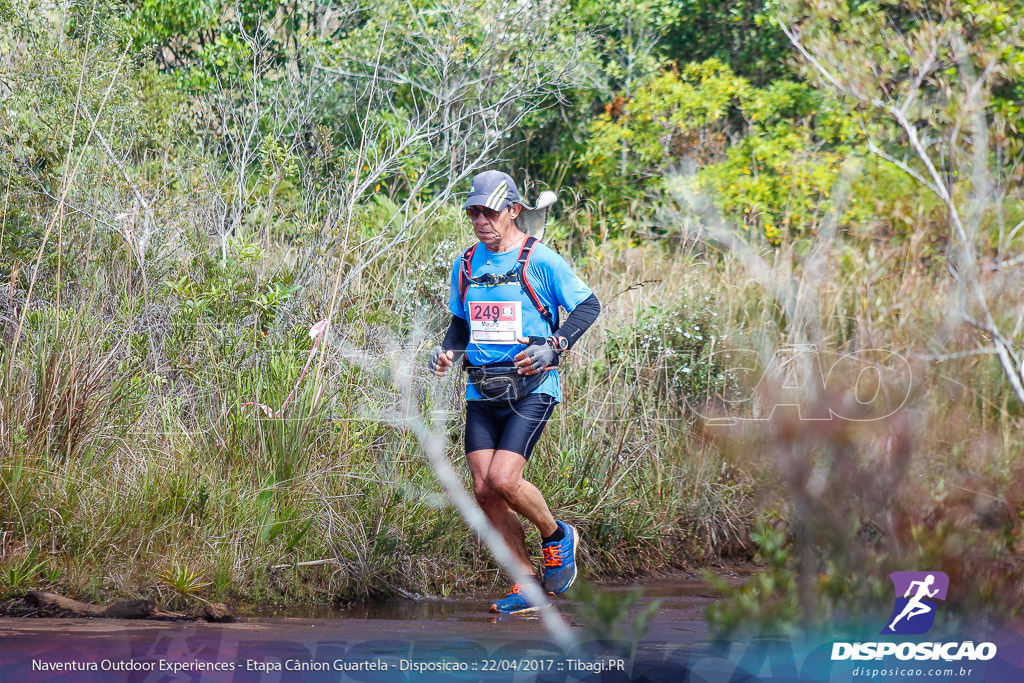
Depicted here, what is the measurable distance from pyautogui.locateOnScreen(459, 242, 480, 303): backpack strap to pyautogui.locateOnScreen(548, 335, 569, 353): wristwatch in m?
0.51

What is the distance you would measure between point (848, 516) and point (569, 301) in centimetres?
247

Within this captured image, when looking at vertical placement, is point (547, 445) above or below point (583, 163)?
below

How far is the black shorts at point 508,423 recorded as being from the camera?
5762mm

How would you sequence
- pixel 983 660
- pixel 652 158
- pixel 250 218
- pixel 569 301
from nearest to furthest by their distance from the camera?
pixel 983 660
pixel 569 301
pixel 250 218
pixel 652 158

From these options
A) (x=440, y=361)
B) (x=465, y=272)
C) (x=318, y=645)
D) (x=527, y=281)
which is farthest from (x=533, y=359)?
(x=318, y=645)

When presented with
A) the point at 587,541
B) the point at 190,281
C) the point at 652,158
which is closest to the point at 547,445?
the point at 587,541

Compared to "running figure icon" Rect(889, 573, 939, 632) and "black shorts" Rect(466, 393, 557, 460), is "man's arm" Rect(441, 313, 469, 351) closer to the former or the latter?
"black shorts" Rect(466, 393, 557, 460)

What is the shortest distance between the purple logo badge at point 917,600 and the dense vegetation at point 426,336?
0.07m

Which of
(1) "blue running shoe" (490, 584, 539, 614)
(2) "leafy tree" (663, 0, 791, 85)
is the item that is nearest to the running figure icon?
(1) "blue running shoe" (490, 584, 539, 614)

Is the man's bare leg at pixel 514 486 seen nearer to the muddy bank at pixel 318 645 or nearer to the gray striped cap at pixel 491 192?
the muddy bank at pixel 318 645

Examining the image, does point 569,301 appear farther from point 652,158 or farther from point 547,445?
point 652,158

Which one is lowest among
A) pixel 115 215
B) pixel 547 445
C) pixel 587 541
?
pixel 587 541

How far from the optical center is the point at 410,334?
8117 mm

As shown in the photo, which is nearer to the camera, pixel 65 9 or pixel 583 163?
pixel 65 9
